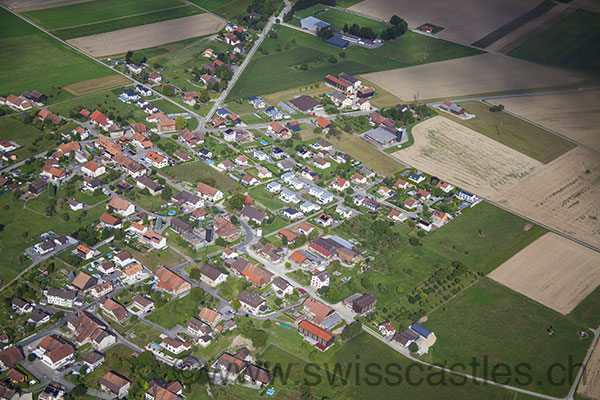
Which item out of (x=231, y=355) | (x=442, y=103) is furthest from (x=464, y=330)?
(x=442, y=103)

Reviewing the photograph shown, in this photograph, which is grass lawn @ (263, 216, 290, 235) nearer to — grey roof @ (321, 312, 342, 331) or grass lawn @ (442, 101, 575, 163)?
grey roof @ (321, 312, 342, 331)

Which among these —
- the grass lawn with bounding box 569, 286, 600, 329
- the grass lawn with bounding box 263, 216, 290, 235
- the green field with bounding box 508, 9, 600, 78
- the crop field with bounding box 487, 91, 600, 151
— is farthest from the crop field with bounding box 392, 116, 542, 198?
the green field with bounding box 508, 9, 600, 78

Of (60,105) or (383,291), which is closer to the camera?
(383,291)

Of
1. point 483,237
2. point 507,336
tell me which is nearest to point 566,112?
point 483,237

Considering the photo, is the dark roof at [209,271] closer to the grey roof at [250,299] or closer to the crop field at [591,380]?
the grey roof at [250,299]

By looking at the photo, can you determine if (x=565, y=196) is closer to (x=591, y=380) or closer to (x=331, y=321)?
(x=591, y=380)

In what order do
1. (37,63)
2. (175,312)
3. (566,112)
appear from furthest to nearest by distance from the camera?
(37,63) → (566,112) → (175,312)

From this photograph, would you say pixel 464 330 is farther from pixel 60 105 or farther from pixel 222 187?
pixel 60 105
